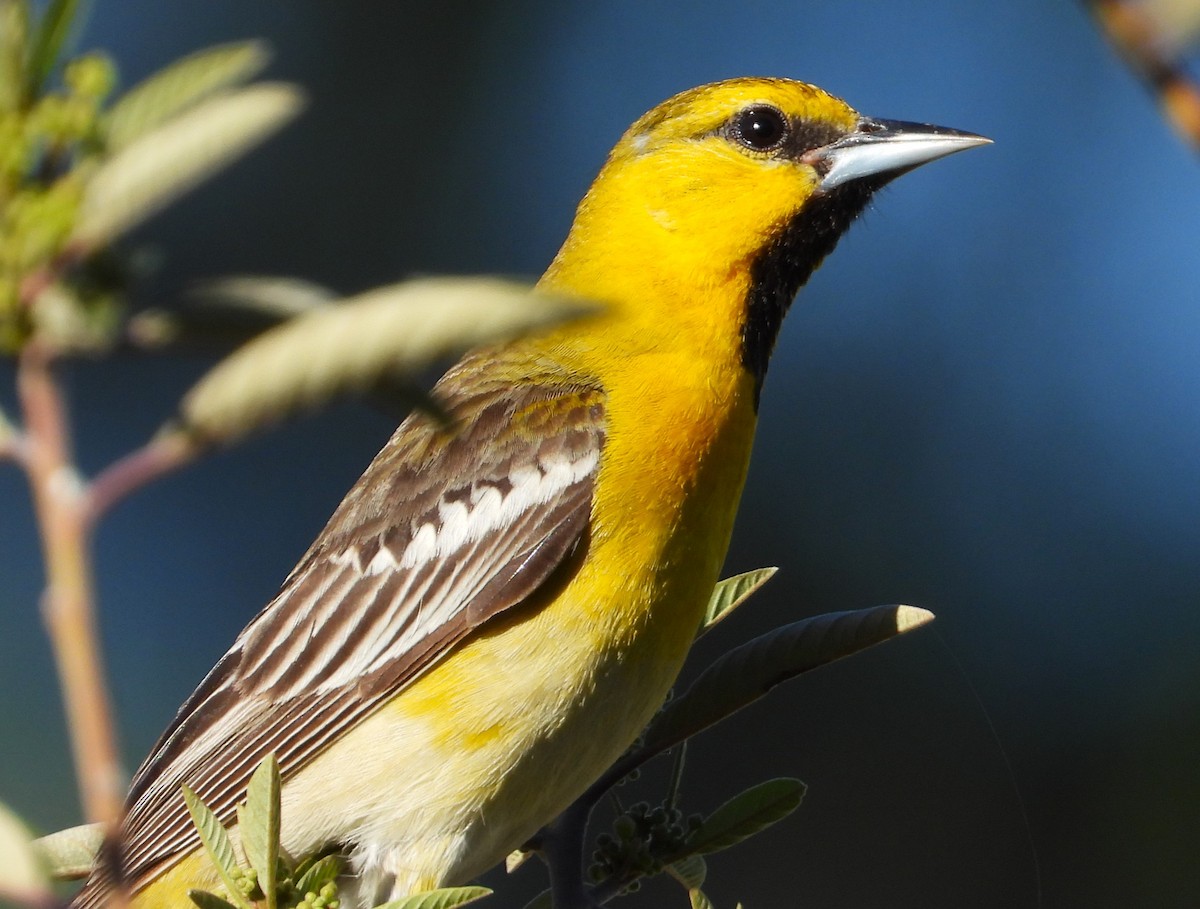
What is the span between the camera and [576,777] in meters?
2.49

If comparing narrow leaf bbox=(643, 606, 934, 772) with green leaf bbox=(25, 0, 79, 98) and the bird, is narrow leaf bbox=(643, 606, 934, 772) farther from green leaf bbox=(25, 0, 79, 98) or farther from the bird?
green leaf bbox=(25, 0, 79, 98)

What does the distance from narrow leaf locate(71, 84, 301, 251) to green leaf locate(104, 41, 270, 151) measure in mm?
14

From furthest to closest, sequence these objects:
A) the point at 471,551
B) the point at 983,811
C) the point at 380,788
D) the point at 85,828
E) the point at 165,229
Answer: the point at 165,229, the point at 983,811, the point at 471,551, the point at 380,788, the point at 85,828

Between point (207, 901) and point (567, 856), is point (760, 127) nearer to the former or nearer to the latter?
point (567, 856)

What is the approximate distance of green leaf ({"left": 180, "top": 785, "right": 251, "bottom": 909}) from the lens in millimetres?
1383

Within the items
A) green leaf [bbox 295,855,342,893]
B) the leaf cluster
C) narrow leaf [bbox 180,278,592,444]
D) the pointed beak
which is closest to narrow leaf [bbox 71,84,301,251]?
the leaf cluster

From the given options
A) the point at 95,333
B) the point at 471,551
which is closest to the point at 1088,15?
the point at 95,333

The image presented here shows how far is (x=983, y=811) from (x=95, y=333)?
5.55m

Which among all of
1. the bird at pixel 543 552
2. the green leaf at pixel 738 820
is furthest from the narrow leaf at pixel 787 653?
the bird at pixel 543 552

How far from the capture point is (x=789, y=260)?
123 inches

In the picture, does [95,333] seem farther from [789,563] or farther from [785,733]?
[789,563]

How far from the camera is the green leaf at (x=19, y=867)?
2.52ft

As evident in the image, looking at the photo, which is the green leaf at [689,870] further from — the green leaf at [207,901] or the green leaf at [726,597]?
the green leaf at [207,901]

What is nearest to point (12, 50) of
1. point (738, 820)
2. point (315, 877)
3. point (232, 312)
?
point (232, 312)
